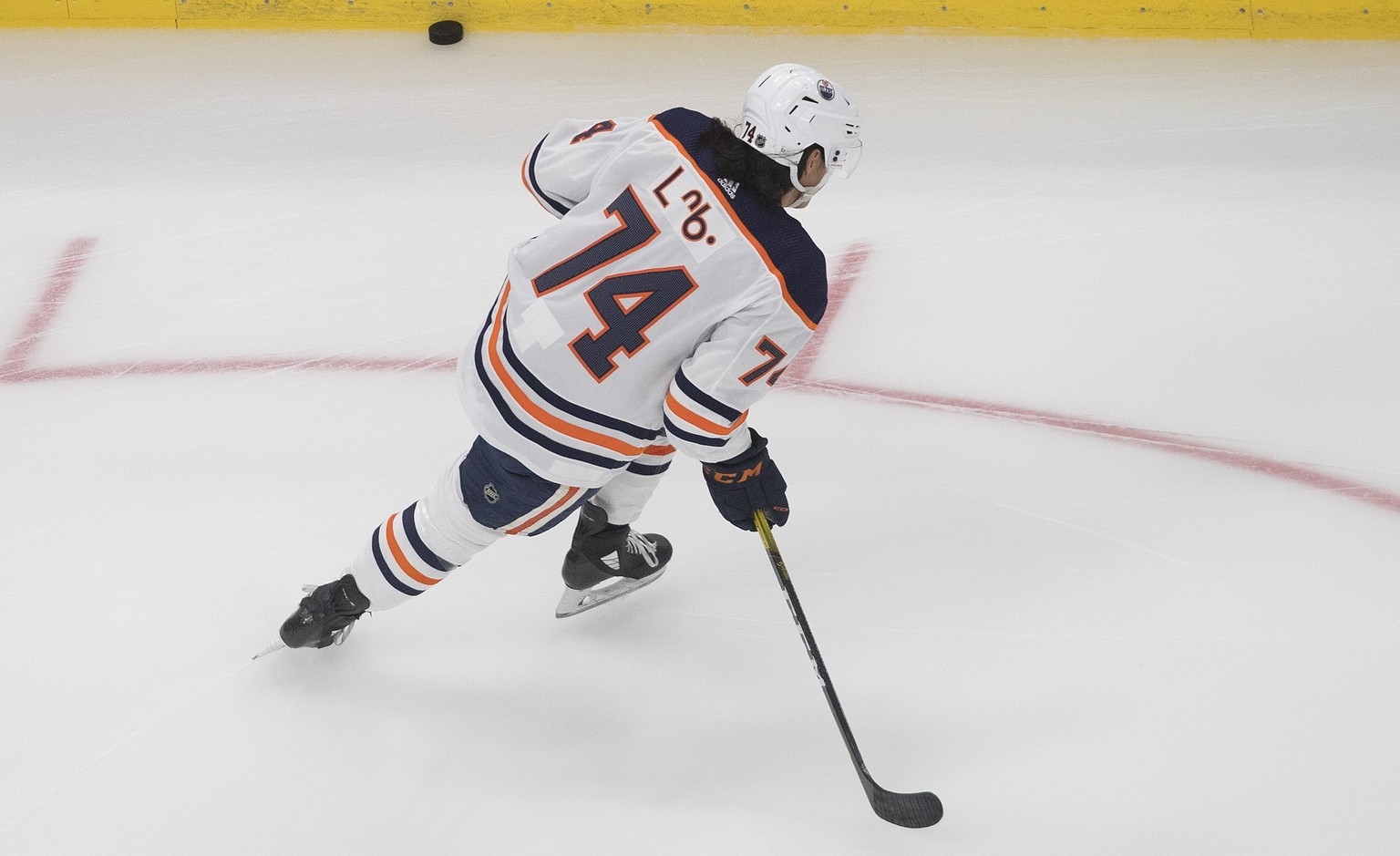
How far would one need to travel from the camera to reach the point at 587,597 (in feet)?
7.86

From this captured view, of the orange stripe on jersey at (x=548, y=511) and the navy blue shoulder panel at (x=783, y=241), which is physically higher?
the navy blue shoulder panel at (x=783, y=241)

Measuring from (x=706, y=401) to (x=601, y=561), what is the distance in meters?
0.61

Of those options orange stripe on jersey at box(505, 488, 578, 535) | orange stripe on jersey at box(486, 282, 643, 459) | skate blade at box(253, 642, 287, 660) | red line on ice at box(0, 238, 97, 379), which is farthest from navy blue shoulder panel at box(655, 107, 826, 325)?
red line on ice at box(0, 238, 97, 379)

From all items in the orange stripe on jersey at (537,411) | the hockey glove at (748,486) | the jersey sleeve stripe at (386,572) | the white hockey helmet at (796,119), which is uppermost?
the white hockey helmet at (796,119)

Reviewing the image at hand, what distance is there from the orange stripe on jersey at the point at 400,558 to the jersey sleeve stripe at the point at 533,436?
281 millimetres

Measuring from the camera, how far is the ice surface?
79.8 inches

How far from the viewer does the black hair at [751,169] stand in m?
1.82

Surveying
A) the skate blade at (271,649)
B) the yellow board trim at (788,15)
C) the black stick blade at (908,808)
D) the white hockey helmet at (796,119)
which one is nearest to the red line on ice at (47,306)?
the skate blade at (271,649)

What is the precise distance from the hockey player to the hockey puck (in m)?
2.70

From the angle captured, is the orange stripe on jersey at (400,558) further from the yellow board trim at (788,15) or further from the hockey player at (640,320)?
A: the yellow board trim at (788,15)

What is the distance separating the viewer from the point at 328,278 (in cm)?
345

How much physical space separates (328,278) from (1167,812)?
2428 mm

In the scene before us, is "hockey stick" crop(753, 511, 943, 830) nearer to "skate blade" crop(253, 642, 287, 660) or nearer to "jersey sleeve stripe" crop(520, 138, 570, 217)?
"jersey sleeve stripe" crop(520, 138, 570, 217)

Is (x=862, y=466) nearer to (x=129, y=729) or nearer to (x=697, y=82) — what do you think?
(x=129, y=729)
